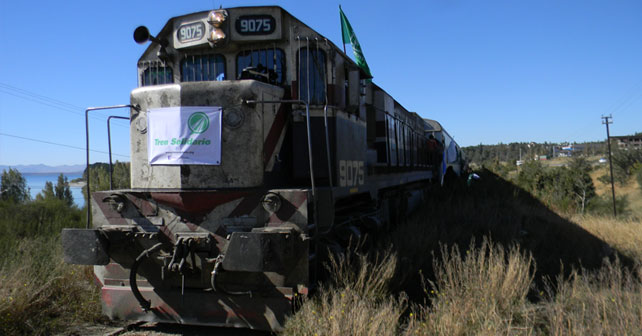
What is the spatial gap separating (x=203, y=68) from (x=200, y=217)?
1.93 meters

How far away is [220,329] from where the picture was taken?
505cm

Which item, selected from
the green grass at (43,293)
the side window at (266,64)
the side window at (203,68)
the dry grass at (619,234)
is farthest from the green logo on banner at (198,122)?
the dry grass at (619,234)

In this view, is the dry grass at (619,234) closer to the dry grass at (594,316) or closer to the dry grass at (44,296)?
the dry grass at (594,316)

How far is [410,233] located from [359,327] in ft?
14.5

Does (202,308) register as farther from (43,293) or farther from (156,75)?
(156,75)

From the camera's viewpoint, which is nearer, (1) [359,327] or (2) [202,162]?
(1) [359,327]

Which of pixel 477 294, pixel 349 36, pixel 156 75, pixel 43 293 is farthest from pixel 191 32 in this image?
pixel 477 294

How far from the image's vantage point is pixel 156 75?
5.81 meters

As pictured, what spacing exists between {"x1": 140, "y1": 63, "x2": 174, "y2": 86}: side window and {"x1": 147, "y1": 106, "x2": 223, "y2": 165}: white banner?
129 centimetres

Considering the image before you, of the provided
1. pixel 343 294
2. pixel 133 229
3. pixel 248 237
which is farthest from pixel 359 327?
pixel 133 229

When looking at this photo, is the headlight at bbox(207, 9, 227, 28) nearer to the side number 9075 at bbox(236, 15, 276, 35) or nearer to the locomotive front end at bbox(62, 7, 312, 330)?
the side number 9075 at bbox(236, 15, 276, 35)

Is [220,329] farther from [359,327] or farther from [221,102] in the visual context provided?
[221,102]

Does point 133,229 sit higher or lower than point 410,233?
higher

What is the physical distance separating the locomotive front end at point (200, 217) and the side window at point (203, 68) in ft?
2.68
